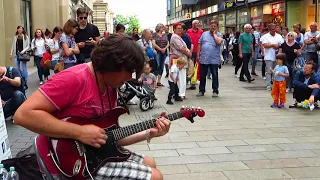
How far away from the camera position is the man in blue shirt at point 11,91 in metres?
6.80

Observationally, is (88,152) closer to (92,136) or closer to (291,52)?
(92,136)

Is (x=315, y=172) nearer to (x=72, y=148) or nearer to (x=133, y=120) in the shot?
(x=72, y=148)

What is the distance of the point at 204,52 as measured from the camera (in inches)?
399

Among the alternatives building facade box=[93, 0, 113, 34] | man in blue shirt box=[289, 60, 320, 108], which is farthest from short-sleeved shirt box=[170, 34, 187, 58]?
building facade box=[93, 0, 113, 34]

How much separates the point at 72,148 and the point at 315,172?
3184mm

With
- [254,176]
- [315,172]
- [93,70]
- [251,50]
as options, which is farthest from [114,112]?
[251,50]

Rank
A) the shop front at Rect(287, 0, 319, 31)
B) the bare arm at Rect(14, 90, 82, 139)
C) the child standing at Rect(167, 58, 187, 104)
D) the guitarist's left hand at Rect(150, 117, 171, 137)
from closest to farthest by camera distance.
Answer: the bare arm at Rect(14, 90, 82, 139) < the guitarist's left hand at Rect(150, 117, 171, 137) < the child standing at Rect(167, 58, 187, 104) < the shop front at Rect(287, 0, 319, 31)

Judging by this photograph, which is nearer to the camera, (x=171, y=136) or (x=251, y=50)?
(x=171, y=136)

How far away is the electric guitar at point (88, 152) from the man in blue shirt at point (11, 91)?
4.67m

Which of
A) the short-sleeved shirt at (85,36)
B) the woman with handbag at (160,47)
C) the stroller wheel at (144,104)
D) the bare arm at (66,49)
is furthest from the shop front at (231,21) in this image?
the bare arm at (66,49)

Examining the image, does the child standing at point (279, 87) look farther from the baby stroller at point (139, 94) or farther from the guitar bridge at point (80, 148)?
the guitar bridge at point (80, 148)

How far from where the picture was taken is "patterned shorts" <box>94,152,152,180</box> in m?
2.51

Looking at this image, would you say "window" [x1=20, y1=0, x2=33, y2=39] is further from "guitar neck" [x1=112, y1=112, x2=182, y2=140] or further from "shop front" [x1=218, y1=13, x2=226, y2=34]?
"guitar neck" [x1=112, y1=112, x2=182, y2=140]

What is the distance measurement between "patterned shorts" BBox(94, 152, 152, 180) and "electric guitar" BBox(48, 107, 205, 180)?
0.03 m
